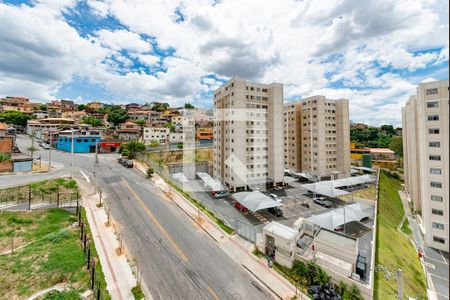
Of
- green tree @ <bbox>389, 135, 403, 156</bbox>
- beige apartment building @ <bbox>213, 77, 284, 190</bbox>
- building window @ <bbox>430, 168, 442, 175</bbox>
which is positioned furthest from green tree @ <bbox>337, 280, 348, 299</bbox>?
green tree @ <bbox>389, 135, 403, 156</bbox>

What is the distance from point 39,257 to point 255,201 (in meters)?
22.4

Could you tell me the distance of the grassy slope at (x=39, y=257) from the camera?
13656 millimetres

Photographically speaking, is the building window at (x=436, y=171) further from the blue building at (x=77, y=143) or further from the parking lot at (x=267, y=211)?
the blue building at (x=77, y=143)

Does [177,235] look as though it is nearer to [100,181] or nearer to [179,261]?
[179,261]

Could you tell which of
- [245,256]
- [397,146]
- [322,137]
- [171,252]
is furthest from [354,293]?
[397,146]

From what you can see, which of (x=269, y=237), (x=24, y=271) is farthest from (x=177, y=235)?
(x=24, y=271)

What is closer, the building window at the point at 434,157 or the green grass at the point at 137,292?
the green grass at the point at 137,292

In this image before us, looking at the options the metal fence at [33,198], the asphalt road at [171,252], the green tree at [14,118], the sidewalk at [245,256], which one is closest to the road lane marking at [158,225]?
the asphalt road at [171,252]

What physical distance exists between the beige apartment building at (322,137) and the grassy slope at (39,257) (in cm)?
4725

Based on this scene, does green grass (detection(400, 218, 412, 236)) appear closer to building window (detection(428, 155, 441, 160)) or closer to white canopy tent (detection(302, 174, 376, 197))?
white canopy tent (detection(302, 174, 376, 197))

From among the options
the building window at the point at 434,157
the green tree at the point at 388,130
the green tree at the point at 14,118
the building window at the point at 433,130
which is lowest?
the building window at the point at 434,157

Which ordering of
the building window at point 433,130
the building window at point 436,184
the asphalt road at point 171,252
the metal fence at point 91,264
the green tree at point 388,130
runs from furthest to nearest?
the green tree at point 388,130 < the building window at point 436,184 < the building window at point 433,130 < the asphalt road at point 171,252 < the metal fence at point 91,264

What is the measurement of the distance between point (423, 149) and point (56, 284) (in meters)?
45.0

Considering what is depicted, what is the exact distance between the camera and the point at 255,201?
2653 centimetres
